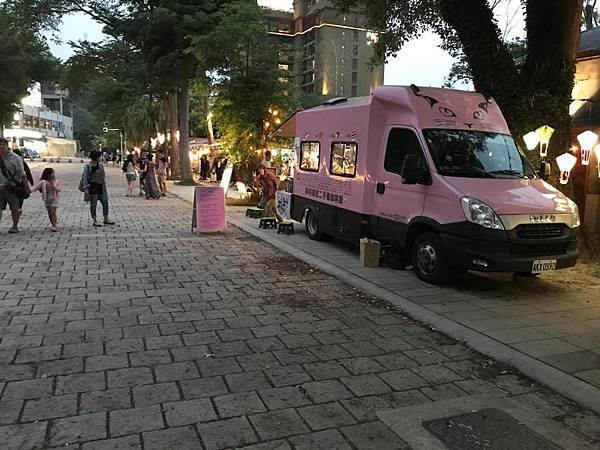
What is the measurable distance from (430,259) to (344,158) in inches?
115

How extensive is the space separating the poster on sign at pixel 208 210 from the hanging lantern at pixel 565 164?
6.50m

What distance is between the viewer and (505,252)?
623 centimetres

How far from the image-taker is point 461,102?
779 centimetres

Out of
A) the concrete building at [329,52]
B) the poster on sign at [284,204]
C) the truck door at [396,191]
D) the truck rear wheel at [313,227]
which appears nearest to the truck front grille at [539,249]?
the truck door at [396,191]

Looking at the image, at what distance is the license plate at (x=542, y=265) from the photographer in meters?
6.32

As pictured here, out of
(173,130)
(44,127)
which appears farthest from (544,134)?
(44,127)

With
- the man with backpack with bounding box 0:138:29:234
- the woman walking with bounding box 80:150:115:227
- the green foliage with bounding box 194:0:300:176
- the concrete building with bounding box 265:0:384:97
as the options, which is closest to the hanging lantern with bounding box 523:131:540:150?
the woman walking with bounding box 80:150:115:227

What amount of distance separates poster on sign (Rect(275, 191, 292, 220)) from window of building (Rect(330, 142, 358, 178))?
7.53 feet

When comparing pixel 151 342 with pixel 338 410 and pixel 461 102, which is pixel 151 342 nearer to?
pixel 338 410

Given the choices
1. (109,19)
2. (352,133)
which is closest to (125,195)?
(109,19)

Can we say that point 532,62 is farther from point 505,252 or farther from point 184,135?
point 184,135

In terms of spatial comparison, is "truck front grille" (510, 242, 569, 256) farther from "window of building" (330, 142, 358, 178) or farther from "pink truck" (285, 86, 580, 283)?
"window of building" (330, 142, 358, 178)

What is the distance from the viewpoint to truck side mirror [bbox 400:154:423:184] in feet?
23.2

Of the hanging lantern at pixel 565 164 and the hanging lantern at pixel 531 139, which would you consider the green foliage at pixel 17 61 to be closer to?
the hanging lantern at pixel 531 139
